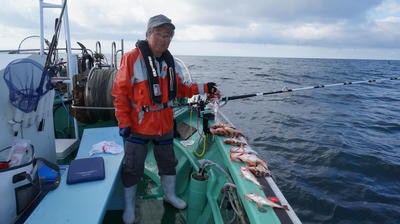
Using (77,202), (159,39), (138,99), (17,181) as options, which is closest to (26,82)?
(17,181)

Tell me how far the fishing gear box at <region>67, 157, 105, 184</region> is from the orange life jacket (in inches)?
18.1

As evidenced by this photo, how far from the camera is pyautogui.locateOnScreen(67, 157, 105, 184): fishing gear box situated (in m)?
2.13

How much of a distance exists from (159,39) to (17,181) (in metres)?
1.74

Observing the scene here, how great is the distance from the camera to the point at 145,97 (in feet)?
8.19

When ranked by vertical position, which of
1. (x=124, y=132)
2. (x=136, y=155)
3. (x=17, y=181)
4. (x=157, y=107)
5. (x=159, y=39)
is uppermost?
(x=159, y=39)

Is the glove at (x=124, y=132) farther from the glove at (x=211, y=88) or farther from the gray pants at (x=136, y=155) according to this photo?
the glove at (x=211, y=88)

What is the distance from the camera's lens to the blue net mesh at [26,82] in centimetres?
200

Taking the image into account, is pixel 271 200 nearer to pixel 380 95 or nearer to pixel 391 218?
pixel 391 218

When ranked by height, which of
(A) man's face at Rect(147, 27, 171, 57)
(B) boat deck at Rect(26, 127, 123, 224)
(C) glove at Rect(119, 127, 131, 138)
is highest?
(A) man's face at Rect(147, 27, 171, 57)

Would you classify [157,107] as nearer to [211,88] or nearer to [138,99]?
[138,99]

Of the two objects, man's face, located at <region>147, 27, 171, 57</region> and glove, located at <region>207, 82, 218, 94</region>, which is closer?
man's face, located at <region>147, 27, 171, 57</region>

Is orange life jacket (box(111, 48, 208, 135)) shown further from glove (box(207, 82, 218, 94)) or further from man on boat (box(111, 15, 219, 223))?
glove (box(207, 82, 218, 94))

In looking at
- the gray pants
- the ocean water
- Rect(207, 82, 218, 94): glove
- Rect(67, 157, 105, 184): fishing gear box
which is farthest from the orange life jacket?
the ocean water

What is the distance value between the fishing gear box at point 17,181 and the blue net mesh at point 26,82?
0.37 metres
